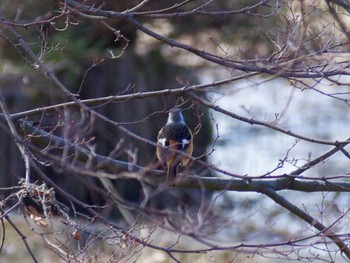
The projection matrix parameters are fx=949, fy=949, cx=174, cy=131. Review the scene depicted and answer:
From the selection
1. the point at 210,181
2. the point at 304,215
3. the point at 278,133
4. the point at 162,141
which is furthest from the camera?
the point at 278,133

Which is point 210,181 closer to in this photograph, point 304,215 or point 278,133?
point 304,215

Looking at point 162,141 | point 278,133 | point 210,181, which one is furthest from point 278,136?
point 210,181

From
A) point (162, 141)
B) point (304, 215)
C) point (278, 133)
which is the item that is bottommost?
point (304, 215)

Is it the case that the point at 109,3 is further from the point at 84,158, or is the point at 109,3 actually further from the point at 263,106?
the point at 84,158

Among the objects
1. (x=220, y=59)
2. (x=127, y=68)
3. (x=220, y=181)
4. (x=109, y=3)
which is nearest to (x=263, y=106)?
(x=127, y=68)

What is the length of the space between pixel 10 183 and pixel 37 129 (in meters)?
7.88

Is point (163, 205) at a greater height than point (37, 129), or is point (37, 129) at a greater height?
point (163, 205)

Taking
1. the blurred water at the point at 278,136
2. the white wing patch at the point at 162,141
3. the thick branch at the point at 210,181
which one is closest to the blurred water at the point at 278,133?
the blurred water at the point at 278,136

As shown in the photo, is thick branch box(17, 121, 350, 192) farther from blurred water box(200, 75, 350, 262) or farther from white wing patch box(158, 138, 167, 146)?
blurred water box(200, 75, 350, 262)

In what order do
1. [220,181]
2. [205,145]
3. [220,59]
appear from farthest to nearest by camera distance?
[205,145]
[220,181]
[220,59]

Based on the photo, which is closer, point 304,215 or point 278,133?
point 304,215

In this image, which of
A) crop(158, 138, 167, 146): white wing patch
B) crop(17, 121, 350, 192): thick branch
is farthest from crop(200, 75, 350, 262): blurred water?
crop(17, 121, 350, 192): thick branch

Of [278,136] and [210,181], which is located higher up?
[278,136]

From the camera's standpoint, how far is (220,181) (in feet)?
18.3
